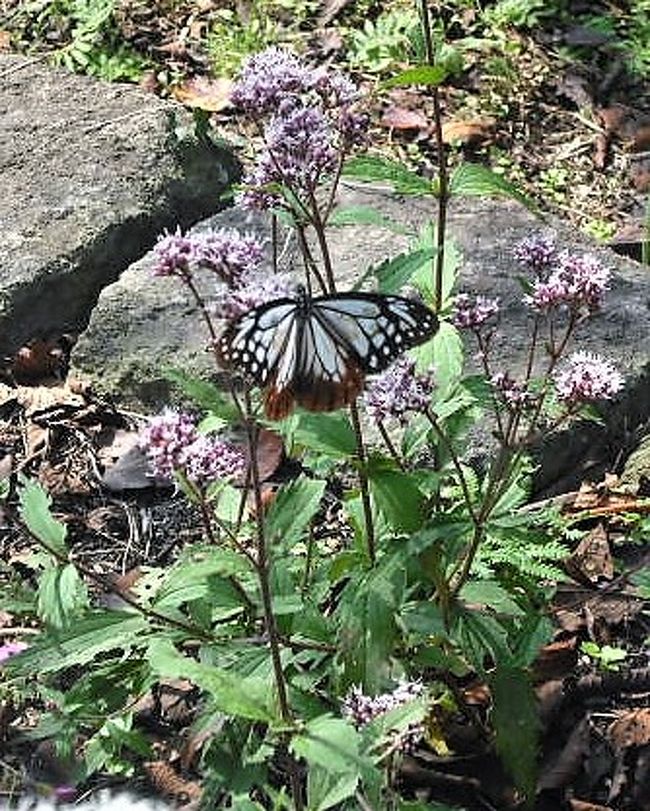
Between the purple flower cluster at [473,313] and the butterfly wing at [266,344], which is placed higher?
the butterfly wing at [266,344]

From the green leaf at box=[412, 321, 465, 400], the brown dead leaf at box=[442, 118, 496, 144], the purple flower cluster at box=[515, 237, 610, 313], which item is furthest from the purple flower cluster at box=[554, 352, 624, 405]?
the brown dead leaf at box=[442, 118, 496, 144]

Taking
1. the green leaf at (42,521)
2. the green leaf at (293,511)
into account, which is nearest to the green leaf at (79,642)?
the green leaf at (42,521)

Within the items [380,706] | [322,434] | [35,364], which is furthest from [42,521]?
[35,364]

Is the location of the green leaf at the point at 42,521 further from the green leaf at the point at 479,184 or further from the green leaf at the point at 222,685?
the green leaf at the point at 479,184

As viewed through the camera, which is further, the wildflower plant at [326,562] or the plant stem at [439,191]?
the plant stem at [439,191]

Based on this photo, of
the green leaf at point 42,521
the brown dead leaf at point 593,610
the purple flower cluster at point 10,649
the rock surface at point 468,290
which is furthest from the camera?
the rock surface at point 468,290

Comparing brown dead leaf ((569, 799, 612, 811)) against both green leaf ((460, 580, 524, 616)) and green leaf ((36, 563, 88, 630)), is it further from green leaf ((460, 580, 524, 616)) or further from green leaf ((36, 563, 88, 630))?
green leaf ((36, 563, 88, 630))
